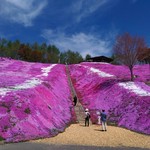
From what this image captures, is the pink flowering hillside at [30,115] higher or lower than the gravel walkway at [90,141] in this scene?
higher

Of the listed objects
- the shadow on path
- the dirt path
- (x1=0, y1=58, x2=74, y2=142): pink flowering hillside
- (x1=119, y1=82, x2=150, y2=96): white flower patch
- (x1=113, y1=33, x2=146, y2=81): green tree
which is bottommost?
the dirt path

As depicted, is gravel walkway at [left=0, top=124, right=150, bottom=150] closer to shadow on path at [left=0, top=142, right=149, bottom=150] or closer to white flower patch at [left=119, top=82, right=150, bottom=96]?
shadow on path at [left=0, top=142, right=149, bottom=150]

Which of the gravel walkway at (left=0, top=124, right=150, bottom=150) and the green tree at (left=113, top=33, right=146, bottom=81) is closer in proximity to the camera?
→ the gravel walkway at (left=0, top=124, right=150, bottom=150)

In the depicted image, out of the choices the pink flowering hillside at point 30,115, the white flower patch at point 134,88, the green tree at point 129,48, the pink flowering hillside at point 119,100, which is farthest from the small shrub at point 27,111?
the green tree at point 129,48

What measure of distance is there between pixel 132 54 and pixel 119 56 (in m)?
3.24

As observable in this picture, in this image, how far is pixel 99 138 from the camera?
104 feet

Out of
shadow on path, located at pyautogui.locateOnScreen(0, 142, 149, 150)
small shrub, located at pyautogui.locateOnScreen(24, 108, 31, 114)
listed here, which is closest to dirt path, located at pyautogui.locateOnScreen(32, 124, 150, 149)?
shadow on path, located at pyautogui.locateOnScreen(0, 142, 149, 150)

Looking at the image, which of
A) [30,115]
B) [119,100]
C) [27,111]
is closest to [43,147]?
[30,115]

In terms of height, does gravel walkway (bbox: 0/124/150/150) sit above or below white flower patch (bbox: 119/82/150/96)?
below

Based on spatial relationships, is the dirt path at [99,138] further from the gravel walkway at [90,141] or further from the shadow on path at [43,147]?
the shadow on path at [43,147]

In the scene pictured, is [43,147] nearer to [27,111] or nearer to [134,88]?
[27,111]

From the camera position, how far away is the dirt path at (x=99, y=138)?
28547 millimetres

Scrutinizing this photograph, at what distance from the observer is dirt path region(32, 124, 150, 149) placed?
28.5 metres

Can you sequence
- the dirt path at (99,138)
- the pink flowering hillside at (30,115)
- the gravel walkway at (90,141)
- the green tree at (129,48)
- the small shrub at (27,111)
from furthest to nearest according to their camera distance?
the green tree at (129,48) → the small shrub at (27,111) → the pink flowering hillside at (30,115) → the dirt path at (99,138) → the gravel walkway at (90,141)
